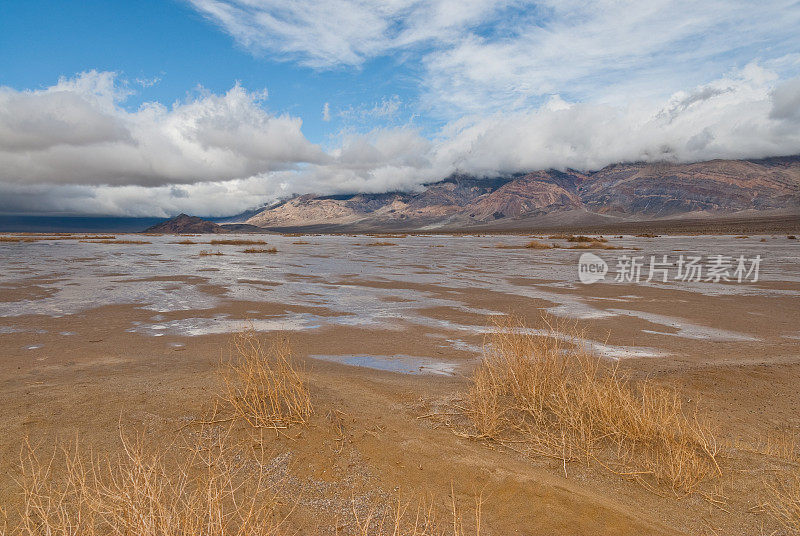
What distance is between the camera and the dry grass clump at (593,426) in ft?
14.4

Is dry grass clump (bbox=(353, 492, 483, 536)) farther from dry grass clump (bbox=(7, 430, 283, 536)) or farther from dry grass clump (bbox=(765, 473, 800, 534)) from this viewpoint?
dry grass clump (bbox=(765, 473, 800, 534))

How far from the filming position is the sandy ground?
158 inches

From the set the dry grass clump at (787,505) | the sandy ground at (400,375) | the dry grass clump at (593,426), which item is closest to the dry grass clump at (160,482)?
the sandy ground at (400,375)

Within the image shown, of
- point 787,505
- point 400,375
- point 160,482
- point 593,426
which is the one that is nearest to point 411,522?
point 160,482

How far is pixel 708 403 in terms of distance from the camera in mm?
6238

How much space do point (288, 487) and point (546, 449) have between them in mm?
2747

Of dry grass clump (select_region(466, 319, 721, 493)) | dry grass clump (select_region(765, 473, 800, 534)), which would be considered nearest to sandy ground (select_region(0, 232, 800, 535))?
Answer: dry grass clump (select_region(765, 473, 800, 534))

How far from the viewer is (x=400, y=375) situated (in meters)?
7.64

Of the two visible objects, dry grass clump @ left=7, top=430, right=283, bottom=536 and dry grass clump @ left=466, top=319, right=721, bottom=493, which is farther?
dry grass clump @ left=466, top=319, right=721, bottom=493

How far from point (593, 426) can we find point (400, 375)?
133 inches

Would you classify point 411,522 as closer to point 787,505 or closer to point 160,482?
point 160,482

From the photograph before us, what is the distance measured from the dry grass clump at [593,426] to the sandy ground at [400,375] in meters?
0.23

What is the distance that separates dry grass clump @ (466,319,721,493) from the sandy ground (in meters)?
0.23

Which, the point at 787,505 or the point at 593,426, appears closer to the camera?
the point at 787,505
